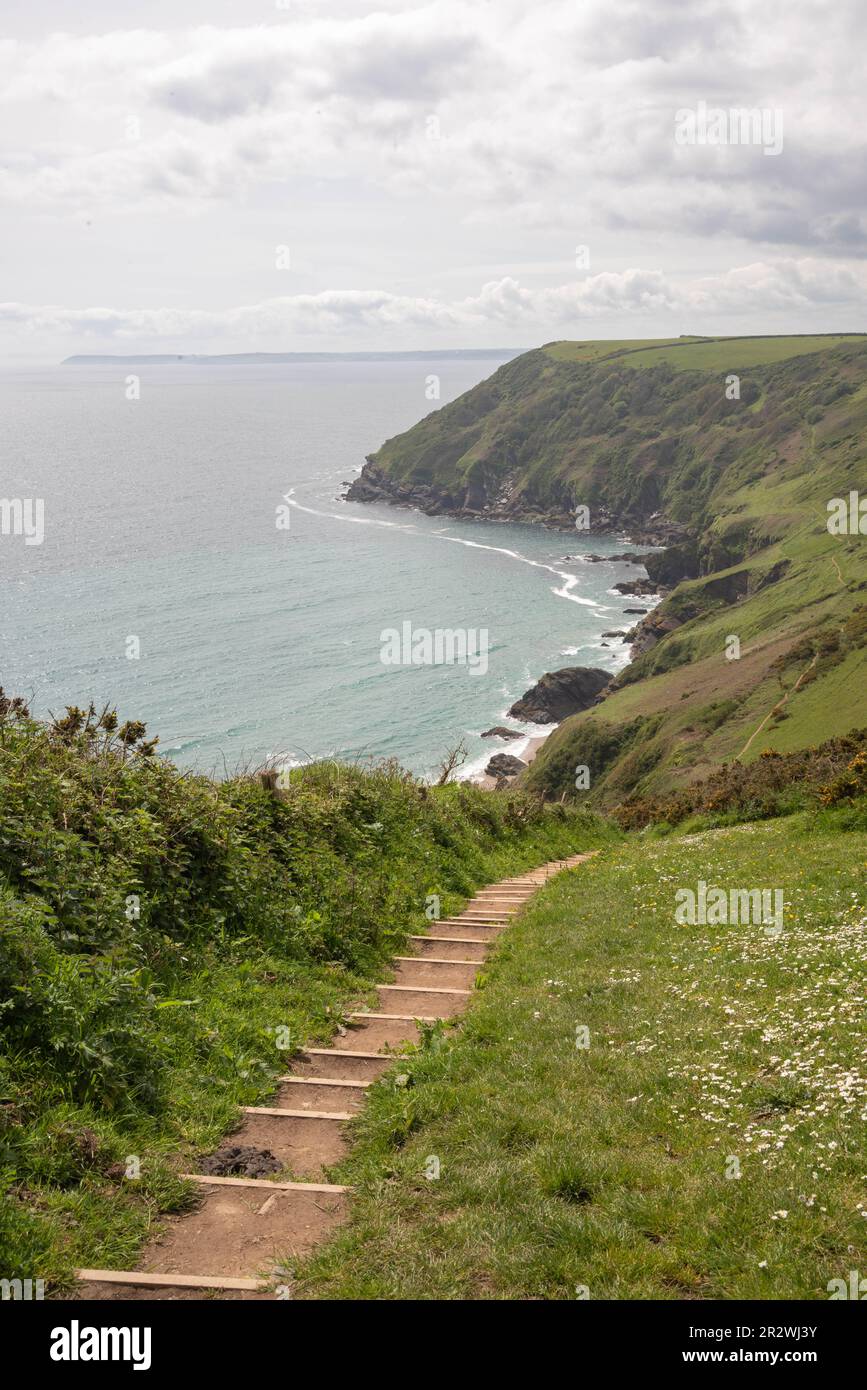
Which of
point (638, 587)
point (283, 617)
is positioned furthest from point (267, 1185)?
point (638, 587)

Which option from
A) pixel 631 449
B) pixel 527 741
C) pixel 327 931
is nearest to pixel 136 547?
pixel 527 741

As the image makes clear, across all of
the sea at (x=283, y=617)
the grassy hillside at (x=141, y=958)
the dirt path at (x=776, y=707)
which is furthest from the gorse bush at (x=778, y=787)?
the sea at (x=283, y=617)

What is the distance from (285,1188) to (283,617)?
10229 cm

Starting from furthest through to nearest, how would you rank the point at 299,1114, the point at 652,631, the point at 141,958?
the point at 652,631
the point at 141,958
the point at 299,1114

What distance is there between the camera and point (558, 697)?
8806 centimetres

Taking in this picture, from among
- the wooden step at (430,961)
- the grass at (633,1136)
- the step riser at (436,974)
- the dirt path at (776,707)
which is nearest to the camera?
the grass at (633,1136)

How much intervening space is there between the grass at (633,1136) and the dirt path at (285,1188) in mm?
301

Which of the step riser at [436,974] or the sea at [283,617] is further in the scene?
the sea at [283,617]

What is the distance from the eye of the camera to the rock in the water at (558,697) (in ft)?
285

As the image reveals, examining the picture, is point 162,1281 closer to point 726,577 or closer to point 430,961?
point 430,961

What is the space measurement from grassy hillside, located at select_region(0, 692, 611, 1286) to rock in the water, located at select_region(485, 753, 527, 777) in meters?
56.2

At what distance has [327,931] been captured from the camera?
13.1m

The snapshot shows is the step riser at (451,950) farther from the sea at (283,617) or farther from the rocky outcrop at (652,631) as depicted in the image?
the rocky outcrop at (652,631)
